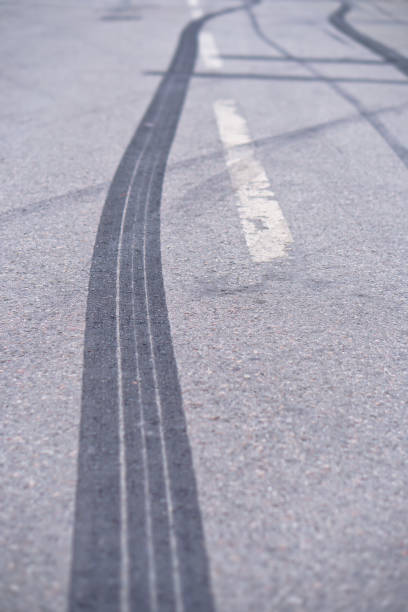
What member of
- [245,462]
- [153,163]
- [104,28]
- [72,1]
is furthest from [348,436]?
[72,1]

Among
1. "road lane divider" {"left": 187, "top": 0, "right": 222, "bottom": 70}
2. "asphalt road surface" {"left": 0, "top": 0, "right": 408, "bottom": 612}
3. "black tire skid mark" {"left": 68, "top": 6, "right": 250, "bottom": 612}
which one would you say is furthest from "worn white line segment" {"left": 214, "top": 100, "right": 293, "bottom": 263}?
"road lane divider" {"left": 187, "top": 0, "right": 222, "bottom": 70}

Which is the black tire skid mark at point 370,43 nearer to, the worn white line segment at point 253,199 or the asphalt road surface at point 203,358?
the asphalt road surface at point 203,358

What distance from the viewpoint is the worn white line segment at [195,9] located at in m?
14.8

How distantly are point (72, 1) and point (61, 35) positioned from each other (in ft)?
19.8

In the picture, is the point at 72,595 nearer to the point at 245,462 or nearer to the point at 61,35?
the point at 245,462

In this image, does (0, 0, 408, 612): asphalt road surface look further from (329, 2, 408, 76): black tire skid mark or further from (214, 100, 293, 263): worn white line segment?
(329, 2, 408, 76): black tire skid mark

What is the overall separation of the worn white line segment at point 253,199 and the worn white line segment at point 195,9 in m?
9.42

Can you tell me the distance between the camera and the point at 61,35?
11.9m

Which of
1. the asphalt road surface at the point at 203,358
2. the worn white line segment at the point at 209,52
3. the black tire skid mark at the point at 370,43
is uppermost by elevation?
the worn white line segment at the point at 209,52

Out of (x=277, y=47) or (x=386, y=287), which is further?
(x=277, y=47)

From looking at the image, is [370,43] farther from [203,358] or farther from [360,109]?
[203,358]

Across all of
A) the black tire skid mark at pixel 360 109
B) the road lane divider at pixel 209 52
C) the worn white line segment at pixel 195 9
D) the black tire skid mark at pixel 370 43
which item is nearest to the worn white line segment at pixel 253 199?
the black tire skid mark at pixel 360 109

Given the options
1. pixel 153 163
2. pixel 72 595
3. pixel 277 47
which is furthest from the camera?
pixel 277 47

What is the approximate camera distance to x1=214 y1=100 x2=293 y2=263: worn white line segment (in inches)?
167
